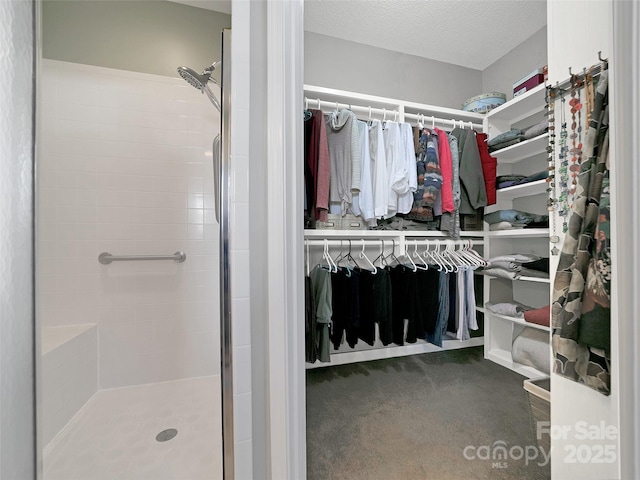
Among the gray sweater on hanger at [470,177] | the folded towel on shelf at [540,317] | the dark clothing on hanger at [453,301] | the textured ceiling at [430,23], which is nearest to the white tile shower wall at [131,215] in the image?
the textured ceiling at [430,23]

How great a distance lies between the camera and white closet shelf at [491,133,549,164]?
185cm

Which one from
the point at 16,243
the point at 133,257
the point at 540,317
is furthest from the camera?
the point at 133,257

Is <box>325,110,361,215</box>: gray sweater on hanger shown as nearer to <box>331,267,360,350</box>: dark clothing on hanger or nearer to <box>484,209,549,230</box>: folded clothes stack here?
<box>331,267,360,350</box>: dark clothing on hanger

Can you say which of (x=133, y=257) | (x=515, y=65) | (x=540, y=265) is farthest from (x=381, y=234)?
(x=515, y=65)

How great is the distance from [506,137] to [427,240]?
931mm

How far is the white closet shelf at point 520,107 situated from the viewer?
1.85m

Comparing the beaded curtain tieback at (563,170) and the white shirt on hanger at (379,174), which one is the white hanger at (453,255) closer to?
the white shirt on hanger at (379,174)

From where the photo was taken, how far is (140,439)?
1262 millimetres

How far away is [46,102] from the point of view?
1.54 meters

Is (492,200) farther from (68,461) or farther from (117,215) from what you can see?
(68,461)

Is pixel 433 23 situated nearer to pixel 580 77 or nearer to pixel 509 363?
pixel 580 77

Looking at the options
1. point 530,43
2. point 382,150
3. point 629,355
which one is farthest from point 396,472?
→ point 530,43

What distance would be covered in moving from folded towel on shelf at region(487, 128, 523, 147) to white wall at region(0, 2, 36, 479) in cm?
249

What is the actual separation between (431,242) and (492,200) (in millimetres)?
561
